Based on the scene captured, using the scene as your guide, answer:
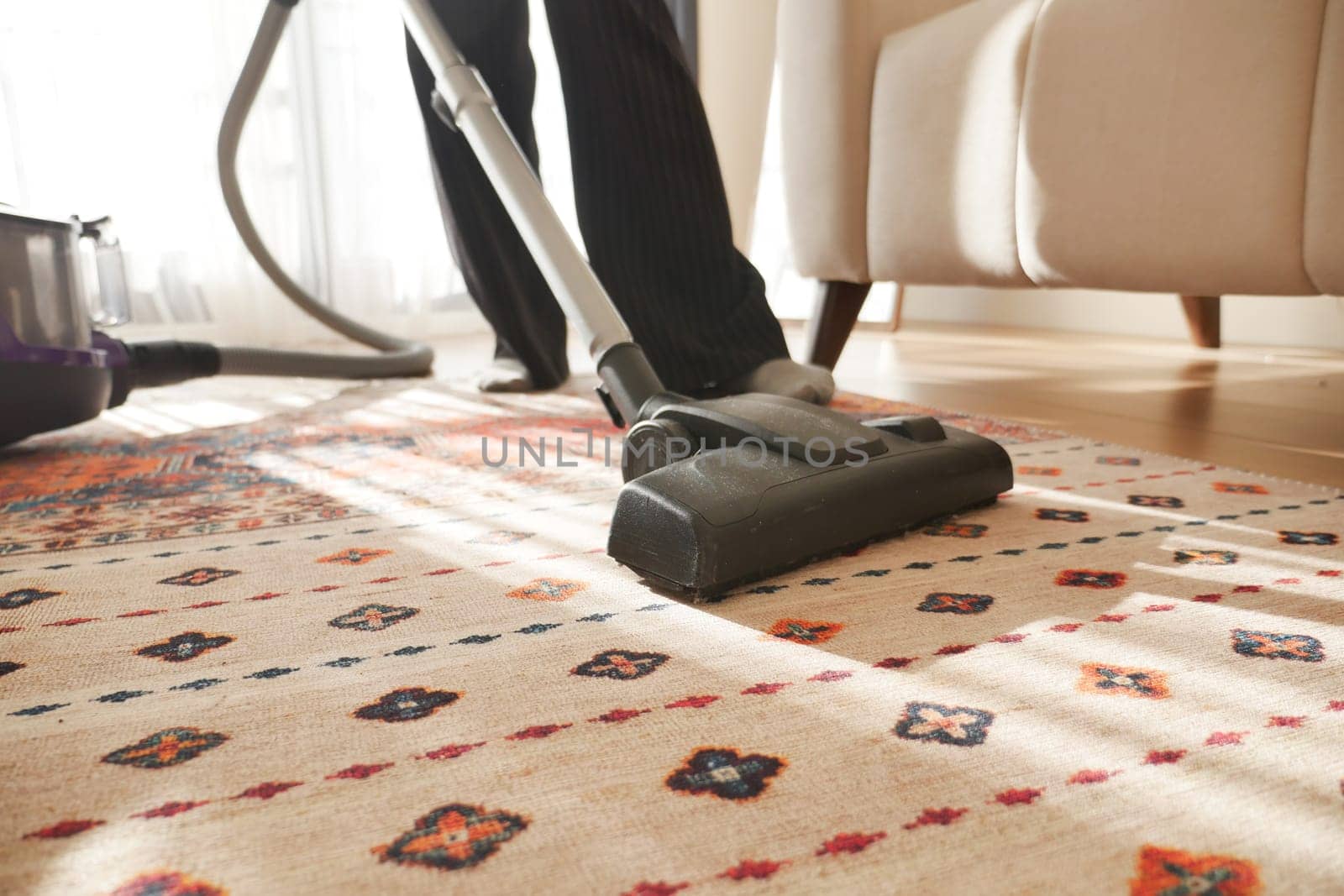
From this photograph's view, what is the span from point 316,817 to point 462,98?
757 mm

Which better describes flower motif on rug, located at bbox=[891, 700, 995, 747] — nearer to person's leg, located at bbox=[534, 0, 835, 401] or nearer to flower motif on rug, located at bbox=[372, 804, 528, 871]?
flower motif on rug, located at bbox=[372, 804, 528, 871]

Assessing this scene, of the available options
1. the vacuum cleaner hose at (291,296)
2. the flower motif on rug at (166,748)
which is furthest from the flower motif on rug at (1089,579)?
the vacuum cleaner hose at (291,296)

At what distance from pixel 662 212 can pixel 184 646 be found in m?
0.84

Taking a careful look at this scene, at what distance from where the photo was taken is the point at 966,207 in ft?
4.22

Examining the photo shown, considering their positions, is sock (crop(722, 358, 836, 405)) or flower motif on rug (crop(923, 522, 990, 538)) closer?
flower motif on rug (crop(923, 522, 990, 538))

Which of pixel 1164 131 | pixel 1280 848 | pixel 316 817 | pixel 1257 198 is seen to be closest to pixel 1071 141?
pixel 1164 131

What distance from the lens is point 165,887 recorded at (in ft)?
1.12

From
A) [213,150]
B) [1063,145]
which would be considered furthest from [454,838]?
[213,150]

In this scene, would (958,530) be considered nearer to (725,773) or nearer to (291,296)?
(725,773)

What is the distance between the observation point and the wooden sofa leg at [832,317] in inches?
60.0

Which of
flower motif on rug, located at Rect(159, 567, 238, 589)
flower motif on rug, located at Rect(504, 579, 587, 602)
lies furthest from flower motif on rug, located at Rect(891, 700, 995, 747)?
flower motif on rug, located at Rect(159, 567, 238, 589)

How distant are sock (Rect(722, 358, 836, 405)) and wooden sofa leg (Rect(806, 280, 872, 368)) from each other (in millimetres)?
242

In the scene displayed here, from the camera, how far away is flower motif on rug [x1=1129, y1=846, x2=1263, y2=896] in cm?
33

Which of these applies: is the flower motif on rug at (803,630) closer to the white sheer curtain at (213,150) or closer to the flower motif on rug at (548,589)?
the flower motif on rug at (548,589)
